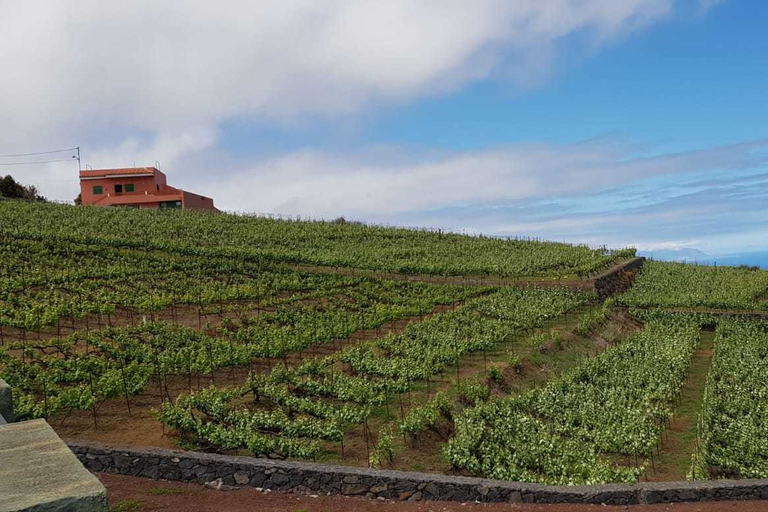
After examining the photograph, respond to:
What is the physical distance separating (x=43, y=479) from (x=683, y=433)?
1555 cm

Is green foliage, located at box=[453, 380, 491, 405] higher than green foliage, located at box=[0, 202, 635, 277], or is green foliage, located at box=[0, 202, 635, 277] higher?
green foliage, located at box=[0, 202, 635, 277]

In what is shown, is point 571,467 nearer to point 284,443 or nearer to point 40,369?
point 284,443

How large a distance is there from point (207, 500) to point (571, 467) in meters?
6.98

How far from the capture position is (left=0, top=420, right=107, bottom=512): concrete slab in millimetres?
5254

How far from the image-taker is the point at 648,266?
2124 inches

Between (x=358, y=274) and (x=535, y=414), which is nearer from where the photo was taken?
(x=535, y=414)

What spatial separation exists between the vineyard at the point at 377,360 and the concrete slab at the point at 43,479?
6106 millimetres

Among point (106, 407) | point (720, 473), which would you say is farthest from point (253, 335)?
point (720, 473)

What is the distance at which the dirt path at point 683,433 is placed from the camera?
13.9 metres

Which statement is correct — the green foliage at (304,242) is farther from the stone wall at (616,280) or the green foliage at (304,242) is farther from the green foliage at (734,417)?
the green foliage at (734,417)

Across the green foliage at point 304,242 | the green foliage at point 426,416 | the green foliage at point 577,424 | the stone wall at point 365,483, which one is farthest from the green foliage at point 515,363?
the green foliage at point 304,242

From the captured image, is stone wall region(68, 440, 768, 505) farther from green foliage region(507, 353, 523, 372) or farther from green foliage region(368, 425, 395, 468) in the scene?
green foliage region(507, 353, 523, 372)

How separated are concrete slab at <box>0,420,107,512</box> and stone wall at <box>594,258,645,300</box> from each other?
32.3 metres

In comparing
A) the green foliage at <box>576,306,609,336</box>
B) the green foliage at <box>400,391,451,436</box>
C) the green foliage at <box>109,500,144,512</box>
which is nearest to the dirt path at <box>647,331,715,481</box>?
the green foliage at <box>576,306,609,336</box>
